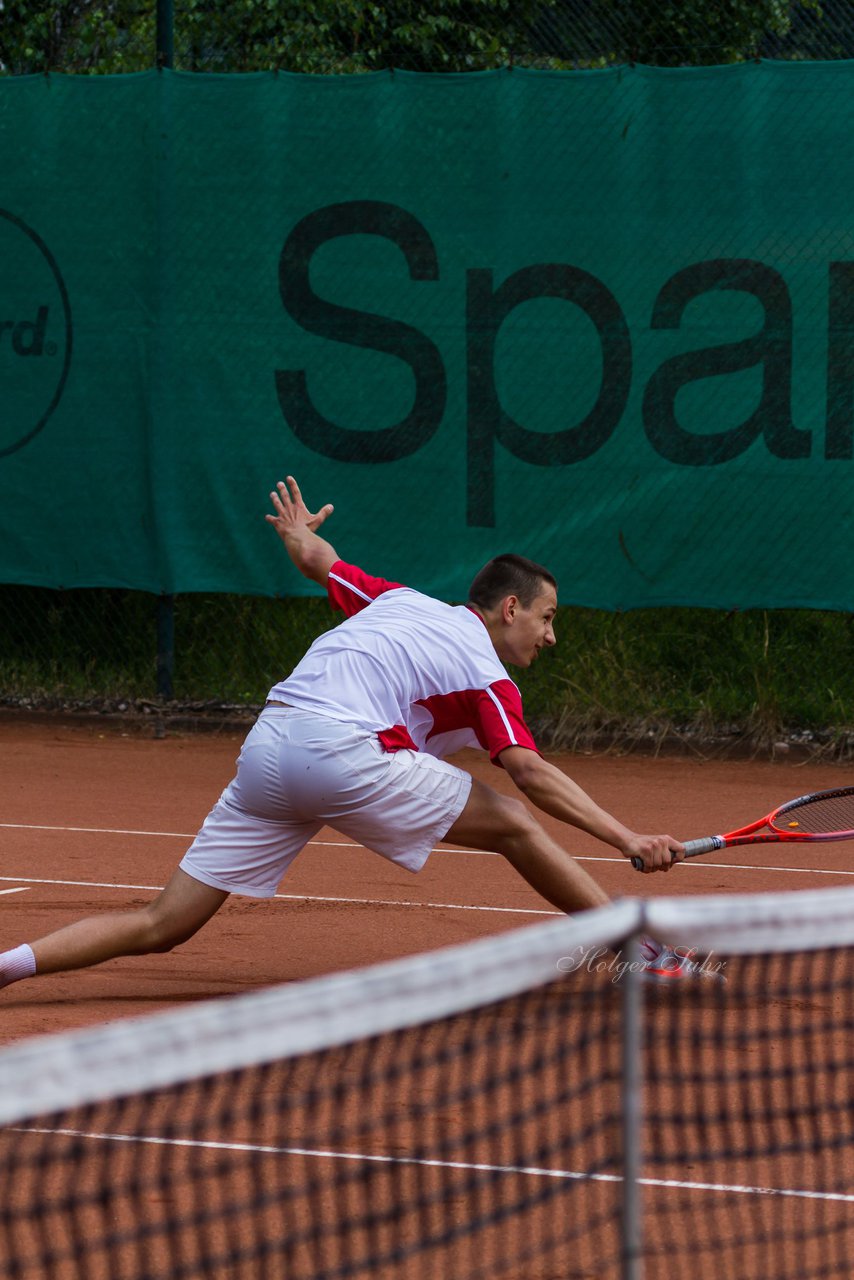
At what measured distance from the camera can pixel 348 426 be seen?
26.1ft

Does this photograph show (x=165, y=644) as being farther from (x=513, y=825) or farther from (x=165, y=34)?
(x=513, y=825)

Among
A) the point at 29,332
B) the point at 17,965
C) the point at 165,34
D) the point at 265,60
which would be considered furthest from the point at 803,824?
the point at 265,60

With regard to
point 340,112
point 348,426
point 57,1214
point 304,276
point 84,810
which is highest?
point 340,112

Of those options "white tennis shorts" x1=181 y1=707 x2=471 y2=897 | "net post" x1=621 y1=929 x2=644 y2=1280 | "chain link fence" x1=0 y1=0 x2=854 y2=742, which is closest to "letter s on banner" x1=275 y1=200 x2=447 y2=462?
"chain link fence" x1=0 y1=0 x2=854 y2=742

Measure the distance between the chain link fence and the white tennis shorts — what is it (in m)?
4.11

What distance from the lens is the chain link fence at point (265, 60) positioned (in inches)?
328

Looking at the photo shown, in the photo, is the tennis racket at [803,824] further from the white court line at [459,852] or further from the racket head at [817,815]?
the white court line at [459,852]

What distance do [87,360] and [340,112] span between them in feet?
5.37

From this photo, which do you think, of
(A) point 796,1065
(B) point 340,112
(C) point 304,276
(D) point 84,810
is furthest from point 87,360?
(A) point 796,1065

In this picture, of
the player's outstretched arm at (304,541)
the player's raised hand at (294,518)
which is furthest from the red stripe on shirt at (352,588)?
the player's raised hand at (294,518)

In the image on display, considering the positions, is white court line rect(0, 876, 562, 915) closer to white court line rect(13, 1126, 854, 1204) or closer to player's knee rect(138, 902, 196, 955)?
player's knee rect(138, 902, 196, 955)

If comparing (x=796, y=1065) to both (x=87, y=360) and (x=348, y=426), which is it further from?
(x=87, y=360)

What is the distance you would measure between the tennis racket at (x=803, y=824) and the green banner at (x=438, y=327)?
2802 mm

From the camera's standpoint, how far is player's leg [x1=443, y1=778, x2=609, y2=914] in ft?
13.1
